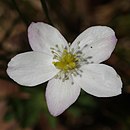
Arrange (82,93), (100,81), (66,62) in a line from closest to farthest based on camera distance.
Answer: (100,81) → (66,62) → (82,93)

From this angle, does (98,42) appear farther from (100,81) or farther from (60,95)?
(60,95)

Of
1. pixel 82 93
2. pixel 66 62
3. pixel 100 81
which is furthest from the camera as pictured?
pixel 82 93

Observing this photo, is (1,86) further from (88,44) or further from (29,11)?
(88,44)

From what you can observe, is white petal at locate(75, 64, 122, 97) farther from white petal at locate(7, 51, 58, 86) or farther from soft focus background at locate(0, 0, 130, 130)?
soft focus background at locate(0, 0, 130, 130)

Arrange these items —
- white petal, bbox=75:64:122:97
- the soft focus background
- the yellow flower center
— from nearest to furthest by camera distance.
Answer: white petal, bbox=75:64:122:97, the yellow flower center, the soft focus background

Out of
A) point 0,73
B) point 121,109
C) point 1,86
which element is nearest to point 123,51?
point 121,109

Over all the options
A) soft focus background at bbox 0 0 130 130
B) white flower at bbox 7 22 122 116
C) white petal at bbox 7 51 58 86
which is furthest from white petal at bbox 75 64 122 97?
soft focus background at bbox 0 0 130 130

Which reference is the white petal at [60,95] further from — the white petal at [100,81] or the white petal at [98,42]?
the white petal at [98,42]

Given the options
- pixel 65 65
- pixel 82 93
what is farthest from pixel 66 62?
pixel 82 93

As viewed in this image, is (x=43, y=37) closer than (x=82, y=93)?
Yes
